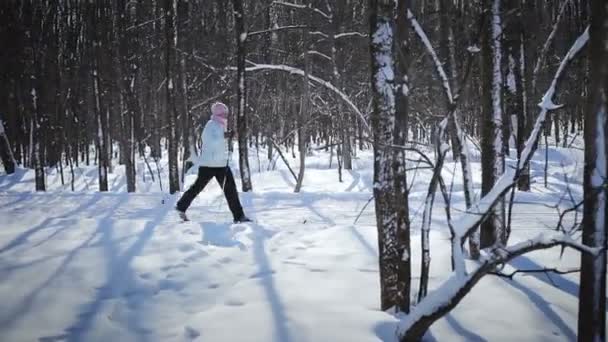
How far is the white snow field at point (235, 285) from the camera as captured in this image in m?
2.45

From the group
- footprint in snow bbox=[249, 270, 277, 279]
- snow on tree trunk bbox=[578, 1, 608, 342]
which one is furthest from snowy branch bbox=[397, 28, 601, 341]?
footprint in snow bbox=[249, 270, 277, 279]

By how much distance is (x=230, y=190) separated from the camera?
212 inches

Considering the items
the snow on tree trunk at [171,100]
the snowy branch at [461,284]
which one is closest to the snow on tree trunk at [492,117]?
the snowy branch at [461,284]

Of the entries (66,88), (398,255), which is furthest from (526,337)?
(66,88)

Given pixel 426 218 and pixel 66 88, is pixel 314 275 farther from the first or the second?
pixel 66 88

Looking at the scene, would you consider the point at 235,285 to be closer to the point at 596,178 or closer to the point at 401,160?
the point at 401,160

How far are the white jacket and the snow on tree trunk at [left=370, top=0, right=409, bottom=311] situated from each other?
327 cm

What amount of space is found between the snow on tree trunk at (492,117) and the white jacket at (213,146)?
10.9 ft

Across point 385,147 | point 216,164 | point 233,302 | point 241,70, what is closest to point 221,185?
point 216,164

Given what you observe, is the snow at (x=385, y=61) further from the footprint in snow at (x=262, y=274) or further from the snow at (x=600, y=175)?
the footprint in snow at (x=262, y=274)

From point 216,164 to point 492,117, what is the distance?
11.4 feet

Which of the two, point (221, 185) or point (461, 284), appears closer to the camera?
point (461, 284)

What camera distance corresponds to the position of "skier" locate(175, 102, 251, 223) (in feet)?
17.6

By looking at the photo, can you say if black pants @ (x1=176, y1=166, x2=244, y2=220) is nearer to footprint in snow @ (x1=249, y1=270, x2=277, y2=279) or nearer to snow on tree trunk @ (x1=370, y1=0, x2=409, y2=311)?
footprint in snow @ (x1=249, y1=270, x2=277, y2=279)
